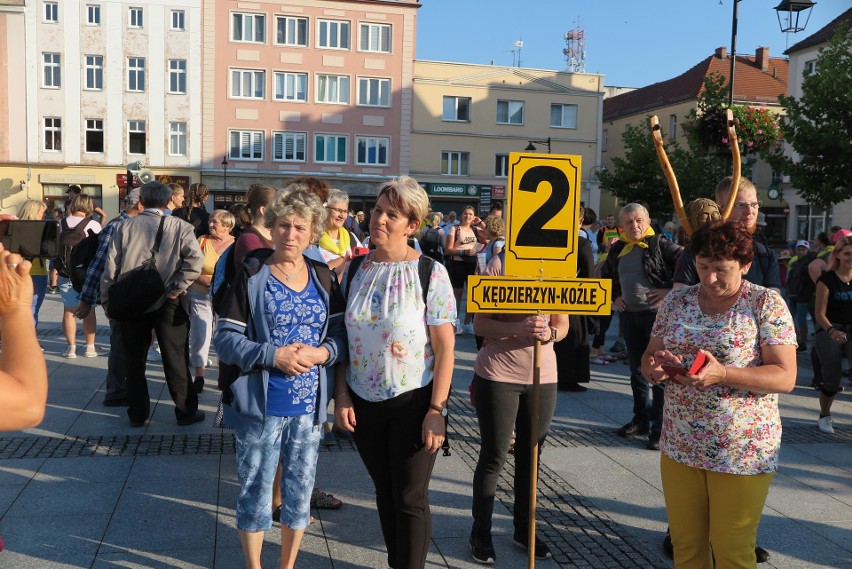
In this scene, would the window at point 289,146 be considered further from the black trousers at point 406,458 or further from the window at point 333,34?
the black trousers at point 406,458

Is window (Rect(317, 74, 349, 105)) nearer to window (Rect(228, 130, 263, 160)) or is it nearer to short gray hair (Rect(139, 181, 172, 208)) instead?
window (Rect(228, 130, 263, 160))

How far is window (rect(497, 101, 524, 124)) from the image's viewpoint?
44125 millimetres

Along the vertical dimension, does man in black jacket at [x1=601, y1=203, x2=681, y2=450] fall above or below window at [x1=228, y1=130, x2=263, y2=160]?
below

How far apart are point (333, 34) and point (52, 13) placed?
1356 centimetres

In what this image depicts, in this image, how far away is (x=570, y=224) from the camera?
3.52 meters

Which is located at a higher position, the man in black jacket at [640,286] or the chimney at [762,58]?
the chimney at [762,58]

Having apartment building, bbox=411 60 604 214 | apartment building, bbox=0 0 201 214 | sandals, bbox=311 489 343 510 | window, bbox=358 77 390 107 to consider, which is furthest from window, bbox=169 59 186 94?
sandals, bbox=311 489 343 510

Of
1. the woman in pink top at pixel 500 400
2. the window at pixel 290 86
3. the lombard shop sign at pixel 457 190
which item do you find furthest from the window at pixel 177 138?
the woman in pink top at pixel 500 400

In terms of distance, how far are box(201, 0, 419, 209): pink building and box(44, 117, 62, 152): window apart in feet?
22.5

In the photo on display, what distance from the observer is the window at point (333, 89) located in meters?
41.5

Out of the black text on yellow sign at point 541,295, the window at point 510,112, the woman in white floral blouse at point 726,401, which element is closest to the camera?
the woman in white floral blouse at point 726,401

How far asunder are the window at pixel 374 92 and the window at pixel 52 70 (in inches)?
580

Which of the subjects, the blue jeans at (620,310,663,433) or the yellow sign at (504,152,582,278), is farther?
the blue jeans at (620,310,663,433)

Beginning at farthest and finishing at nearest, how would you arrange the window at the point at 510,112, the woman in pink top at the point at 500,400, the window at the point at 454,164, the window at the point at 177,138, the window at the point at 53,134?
the window at the point at 510,112 → the window at the point at 454,164 → the window at the point at 177,138 → the window at the point at 53,134 → the woman in pink top at the point at 500,400
